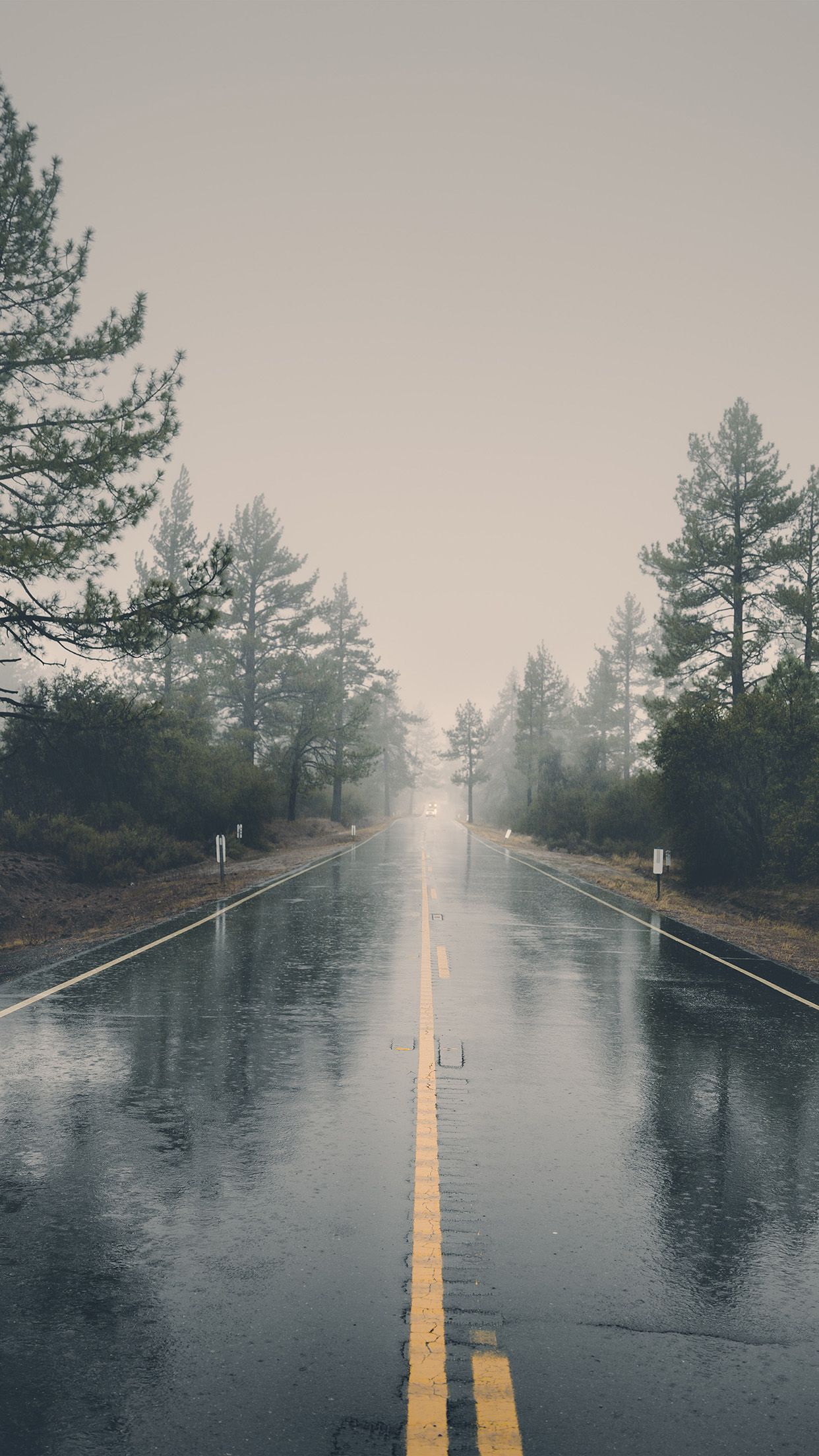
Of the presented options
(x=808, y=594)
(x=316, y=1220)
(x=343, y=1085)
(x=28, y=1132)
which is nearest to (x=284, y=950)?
(x=343, y=1085)

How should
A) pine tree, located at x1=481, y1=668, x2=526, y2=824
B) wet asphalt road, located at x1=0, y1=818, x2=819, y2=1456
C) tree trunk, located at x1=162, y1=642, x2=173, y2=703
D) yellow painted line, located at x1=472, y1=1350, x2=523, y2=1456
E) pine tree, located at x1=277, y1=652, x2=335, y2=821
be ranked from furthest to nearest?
pine tree, located at x1=481, y1=668, x2=526, y2=824 → pine tree, located at x1=277, y1=652, x2=335, y2=821 → tree trunk, located at x1=162, y1=642, x2=173, y2=703 → wet asphalt road, located at x1=0, y1=818, x2=819, y2=1456 → yellow painted line, located at x1=472, y1=1350, x2=523, y2=1456

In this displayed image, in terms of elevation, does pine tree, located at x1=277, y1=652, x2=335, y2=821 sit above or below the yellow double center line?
above

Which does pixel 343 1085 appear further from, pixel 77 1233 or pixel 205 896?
pixel 205 896

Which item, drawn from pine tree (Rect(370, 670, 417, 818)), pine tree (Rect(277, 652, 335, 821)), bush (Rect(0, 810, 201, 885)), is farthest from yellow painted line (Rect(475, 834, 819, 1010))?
pine tree (Rect(370, 670, 417, 818))

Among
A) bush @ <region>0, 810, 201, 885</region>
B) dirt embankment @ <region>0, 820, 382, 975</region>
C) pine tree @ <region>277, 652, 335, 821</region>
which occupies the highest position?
pine tree @ <region>277, 652, 335, 821</region>

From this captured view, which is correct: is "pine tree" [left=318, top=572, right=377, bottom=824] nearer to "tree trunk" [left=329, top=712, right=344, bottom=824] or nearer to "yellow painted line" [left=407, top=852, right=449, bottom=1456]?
"tree trunk" [left=329, top=712, right=344, bottom=824]

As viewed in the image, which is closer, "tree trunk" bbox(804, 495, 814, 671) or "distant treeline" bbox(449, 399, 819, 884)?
"distant treeline" bbox(449, 399, 819, 884)

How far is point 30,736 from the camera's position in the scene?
2775 centimetres

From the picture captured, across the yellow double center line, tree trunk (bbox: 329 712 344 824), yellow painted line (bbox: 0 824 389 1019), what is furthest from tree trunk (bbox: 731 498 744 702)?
the yellow double center line

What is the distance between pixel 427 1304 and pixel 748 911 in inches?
766

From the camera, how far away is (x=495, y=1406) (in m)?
3.44

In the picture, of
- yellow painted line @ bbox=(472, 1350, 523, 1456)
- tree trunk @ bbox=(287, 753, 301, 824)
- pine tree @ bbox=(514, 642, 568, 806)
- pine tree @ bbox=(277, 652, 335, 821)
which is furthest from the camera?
pine tree @ bbox=(514, 642, 568, 806)

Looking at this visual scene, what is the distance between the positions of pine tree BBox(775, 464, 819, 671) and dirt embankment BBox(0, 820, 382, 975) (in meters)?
17.3

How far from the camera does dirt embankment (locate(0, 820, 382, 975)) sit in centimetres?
1606
